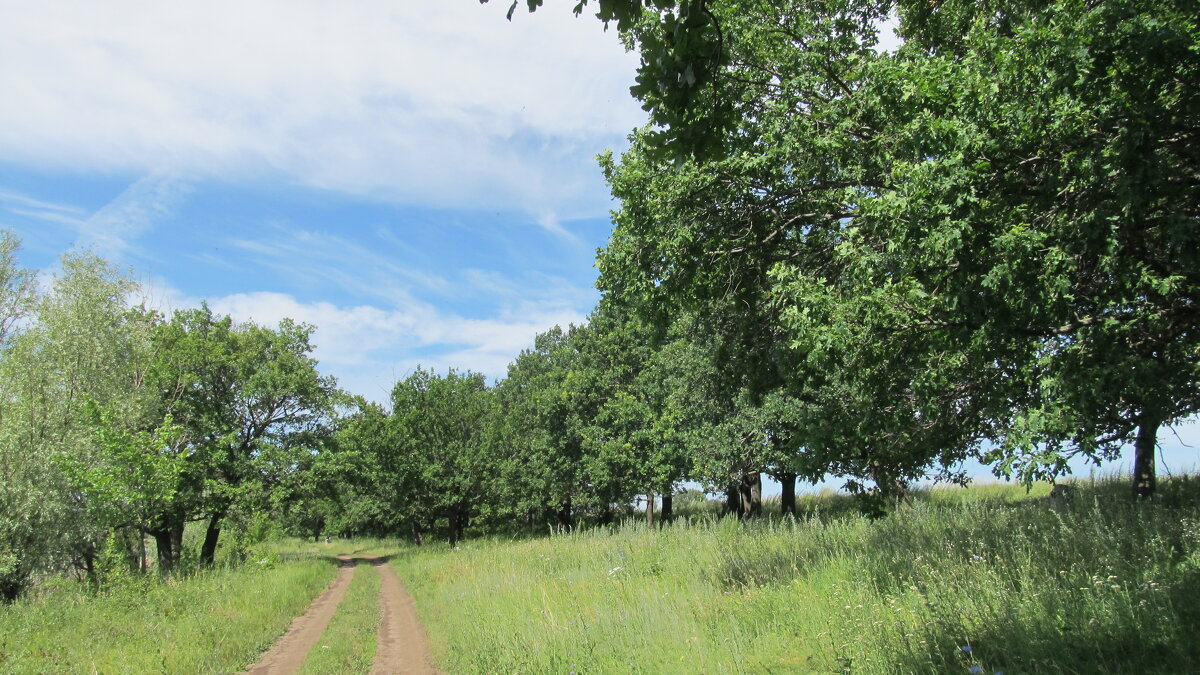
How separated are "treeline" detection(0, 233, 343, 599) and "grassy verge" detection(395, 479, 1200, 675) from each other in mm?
13354

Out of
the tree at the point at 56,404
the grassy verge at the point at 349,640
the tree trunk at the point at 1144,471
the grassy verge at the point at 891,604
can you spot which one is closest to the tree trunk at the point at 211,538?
the tree at the point at 56,404

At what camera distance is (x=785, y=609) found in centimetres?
743

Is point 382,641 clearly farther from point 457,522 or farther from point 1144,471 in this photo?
point 457,522

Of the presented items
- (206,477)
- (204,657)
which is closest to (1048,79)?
(204,657)

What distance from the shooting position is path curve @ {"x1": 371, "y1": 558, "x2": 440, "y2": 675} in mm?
9617

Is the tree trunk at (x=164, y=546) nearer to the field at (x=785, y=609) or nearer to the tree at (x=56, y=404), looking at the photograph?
the tree at (x=56, y=404)

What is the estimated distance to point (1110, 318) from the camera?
6230 mm

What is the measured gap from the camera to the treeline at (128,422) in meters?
19.0

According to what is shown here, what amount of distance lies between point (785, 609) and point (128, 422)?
85.0 feet

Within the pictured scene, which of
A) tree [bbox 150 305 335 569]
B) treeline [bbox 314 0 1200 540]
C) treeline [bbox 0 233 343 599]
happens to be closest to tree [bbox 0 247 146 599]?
treeline [bbox 0 233 343 599]

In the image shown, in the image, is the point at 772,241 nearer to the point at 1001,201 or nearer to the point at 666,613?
the point at 1001,201

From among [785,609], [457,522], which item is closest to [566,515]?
[457,522]

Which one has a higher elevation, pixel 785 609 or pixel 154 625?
pixel 785 609

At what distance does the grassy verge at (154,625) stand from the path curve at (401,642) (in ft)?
6.69
